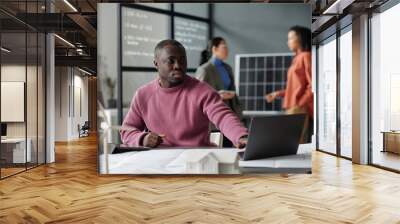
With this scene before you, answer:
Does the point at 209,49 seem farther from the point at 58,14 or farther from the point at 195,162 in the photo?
the point at 58,14

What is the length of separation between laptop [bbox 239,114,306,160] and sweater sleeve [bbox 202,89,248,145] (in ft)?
0.50

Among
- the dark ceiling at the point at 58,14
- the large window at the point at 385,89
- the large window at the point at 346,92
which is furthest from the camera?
the large window at the point at 346,92

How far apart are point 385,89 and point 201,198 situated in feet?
14.1

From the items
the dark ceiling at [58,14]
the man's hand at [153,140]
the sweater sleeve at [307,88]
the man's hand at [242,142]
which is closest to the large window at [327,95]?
the dark ceiling at [58,14]

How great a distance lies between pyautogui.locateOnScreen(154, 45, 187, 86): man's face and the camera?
5188mm

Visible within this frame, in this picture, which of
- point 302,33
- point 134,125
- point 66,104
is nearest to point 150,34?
point 134,125

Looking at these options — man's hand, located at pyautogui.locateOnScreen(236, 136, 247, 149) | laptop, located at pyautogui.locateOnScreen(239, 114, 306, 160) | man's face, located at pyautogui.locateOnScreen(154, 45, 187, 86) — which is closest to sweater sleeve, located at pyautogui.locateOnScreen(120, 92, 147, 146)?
man's face, located at pyautogui.locateOnScreen(154, 45, 187, 86)

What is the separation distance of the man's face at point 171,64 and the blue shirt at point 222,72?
40 cm

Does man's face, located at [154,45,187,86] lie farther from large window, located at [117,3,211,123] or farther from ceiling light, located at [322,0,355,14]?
ceiling light, located at [322,0,355,14]

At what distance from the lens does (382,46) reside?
7.44m

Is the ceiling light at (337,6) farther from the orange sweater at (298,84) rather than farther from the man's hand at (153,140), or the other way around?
the man's hand at (153,140)

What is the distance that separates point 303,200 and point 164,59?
242cm

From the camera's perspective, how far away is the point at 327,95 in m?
10.3

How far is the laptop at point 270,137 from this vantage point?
523cm
